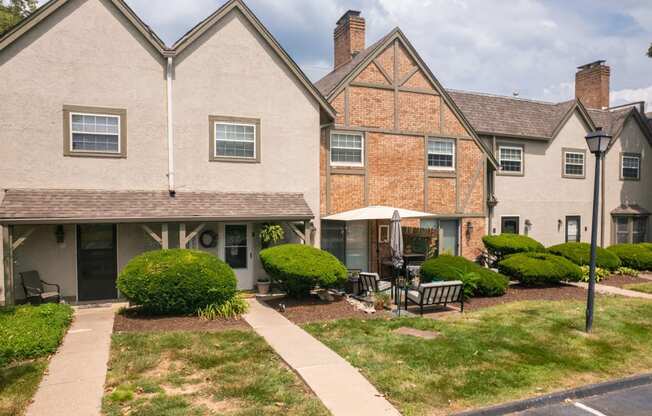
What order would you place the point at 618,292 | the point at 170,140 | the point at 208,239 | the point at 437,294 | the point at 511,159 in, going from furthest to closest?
1. the point at 511,159
2. the point at 618,292
3. the point at 208,239
4. the point at 170,140
5. the point at 437,294

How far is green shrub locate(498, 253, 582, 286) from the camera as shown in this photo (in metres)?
15.5

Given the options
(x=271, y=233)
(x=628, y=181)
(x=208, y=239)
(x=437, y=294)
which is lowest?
(x=437, y=294)

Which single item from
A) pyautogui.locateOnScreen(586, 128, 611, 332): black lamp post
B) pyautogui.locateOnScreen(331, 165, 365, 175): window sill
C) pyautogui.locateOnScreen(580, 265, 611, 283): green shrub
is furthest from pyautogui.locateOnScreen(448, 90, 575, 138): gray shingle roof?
pyautogui.locateOnScreen(586, 128, 611, 332): black lamp post

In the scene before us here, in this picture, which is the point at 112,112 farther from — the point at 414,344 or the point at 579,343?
the point at 579,343

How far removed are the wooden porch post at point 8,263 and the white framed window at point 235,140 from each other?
19.7 ft

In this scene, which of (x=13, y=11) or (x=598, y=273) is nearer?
(x=598, y=273)

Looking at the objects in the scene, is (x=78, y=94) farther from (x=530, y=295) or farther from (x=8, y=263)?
(x=530, y=295)

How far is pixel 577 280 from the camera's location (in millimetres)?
16156

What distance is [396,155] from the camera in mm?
17625

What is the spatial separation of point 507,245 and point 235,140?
1157 cm

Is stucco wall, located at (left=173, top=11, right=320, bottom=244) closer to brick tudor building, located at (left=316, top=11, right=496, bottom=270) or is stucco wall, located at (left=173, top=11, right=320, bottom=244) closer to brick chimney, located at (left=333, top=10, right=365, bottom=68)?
brick tudor building, located at (left=316, top=11, right=496, bottom=270)

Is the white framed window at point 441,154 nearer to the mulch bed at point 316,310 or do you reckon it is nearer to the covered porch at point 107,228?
the covered porch at point 107,228

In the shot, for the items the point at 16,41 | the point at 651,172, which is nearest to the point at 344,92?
the point at 16,41

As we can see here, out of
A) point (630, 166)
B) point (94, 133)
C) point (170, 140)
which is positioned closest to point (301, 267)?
point (170, 140)
